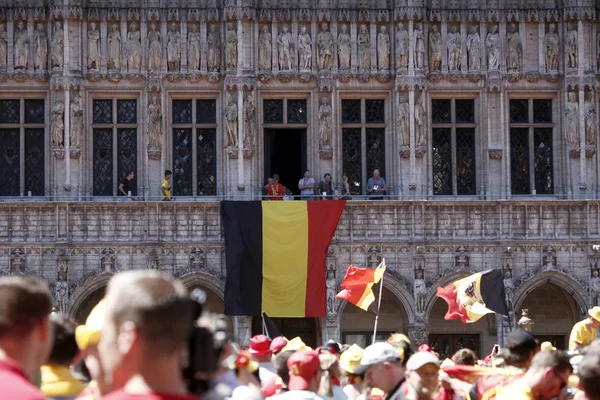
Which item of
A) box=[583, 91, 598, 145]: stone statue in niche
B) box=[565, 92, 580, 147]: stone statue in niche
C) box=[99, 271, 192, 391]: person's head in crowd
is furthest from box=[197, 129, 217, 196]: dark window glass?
box=[99, 271, 192, 391]: person's head in crowd

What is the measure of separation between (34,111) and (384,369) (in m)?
22.7

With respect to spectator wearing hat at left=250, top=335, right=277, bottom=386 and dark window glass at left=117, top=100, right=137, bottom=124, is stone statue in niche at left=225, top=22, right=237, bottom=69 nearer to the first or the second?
dark window glass at left=117, top=100, right=137, bottom=124

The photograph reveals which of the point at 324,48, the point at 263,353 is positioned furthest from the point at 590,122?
the point at 263,353

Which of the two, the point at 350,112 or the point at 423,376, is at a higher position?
the point at 350,112

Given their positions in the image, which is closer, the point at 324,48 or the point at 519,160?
the point at 324,48

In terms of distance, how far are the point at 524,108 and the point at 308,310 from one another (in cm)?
747

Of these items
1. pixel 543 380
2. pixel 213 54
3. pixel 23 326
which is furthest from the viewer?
pixel 213 54

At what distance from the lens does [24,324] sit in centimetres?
449

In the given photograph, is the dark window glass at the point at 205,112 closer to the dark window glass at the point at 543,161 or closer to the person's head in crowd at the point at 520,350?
the dark window glass at the point at 543,161

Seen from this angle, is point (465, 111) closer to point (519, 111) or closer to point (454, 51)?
point (519, 111)

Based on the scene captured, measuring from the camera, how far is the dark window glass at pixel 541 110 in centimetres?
2941

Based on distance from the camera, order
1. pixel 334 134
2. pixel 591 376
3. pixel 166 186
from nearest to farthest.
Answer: pixel 591 376, pixel 166 186, pixel 334 134

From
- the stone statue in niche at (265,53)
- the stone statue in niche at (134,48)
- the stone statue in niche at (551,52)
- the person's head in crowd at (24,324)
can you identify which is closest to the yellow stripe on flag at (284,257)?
the stone statue in niche at (265,53)

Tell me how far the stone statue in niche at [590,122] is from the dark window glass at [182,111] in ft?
31.0
